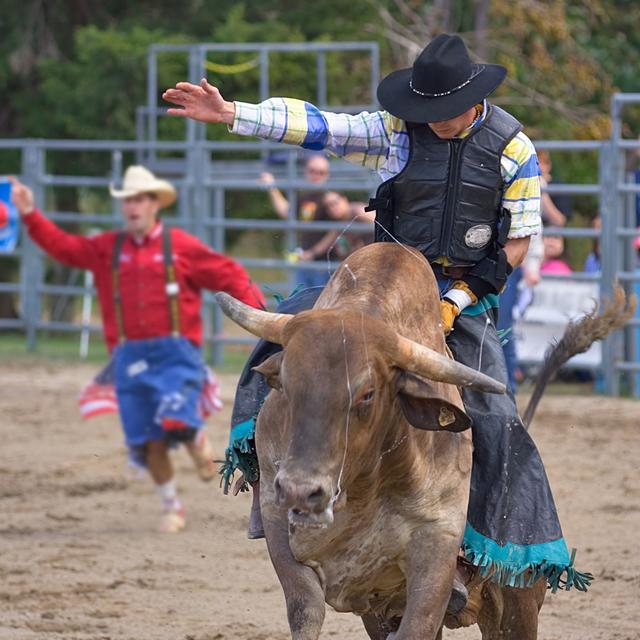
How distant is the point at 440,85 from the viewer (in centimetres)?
466

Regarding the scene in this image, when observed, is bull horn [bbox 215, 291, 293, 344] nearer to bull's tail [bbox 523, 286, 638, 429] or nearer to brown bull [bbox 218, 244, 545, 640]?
brown bull [bbox 218, 244, 545, 640]

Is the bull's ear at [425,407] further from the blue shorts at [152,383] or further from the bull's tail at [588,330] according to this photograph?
the blue shorts at [152,383]

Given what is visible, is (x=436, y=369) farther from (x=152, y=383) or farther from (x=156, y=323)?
(x=156, y=323)

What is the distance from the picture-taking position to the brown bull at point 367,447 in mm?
3719

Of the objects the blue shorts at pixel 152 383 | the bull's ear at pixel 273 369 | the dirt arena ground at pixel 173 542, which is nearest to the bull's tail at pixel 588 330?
the dirt arena ground at pixel 173 542

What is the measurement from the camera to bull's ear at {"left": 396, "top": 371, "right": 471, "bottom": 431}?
157 inches

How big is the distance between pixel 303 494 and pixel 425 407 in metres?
0.59

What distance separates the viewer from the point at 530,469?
4.69 metres

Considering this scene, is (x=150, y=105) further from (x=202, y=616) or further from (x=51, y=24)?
(x=202, y=616)

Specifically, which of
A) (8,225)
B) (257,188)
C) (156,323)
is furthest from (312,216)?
(156,323)

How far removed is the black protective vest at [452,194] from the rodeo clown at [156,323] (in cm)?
342

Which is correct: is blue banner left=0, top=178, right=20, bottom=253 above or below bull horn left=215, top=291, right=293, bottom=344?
below

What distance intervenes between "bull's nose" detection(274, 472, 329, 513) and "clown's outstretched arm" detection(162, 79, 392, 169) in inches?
61.6

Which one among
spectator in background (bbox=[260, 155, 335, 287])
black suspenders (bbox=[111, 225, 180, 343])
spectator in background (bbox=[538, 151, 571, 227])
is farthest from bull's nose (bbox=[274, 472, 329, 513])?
spectator in background (bbox=[260, 155, 335, 287])
